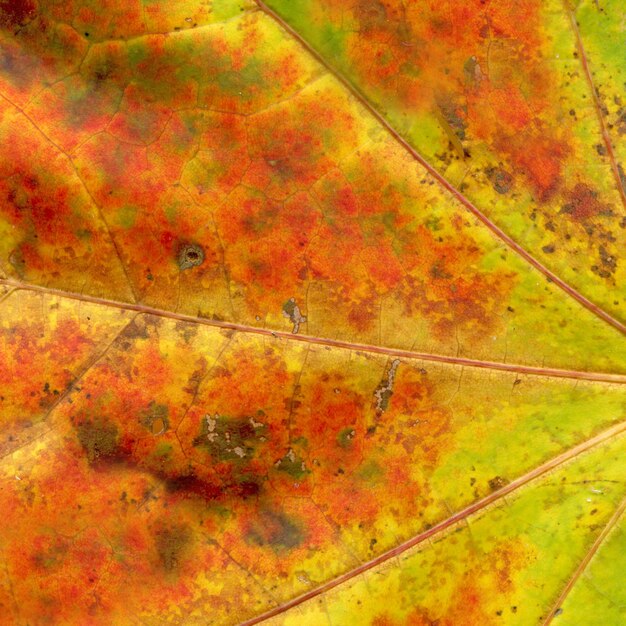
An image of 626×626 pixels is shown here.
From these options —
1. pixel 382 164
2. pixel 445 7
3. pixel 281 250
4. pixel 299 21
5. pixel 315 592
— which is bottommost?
pixel 315 592

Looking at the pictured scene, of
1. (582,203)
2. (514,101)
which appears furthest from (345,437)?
(514,101)

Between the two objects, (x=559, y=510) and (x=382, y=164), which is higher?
(x=382, y=164)

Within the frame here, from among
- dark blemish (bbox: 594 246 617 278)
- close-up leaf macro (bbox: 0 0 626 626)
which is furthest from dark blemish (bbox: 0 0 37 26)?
dark blemish (bbox: 594 246 617 278)

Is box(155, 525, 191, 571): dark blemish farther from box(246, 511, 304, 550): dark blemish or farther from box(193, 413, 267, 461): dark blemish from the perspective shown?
box(193, 413, 267, 461): dark blemish

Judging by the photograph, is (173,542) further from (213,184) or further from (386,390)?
(213,184)

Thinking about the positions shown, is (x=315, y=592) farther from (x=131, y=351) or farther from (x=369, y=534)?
(x=131, y=351)

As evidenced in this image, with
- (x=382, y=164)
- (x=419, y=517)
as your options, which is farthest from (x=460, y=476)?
(x=382, y=164)

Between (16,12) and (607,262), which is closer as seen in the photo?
(16,12)

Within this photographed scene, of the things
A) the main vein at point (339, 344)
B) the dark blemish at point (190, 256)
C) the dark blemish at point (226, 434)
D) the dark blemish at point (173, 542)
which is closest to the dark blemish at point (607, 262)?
the main vein at point (339, 344)
